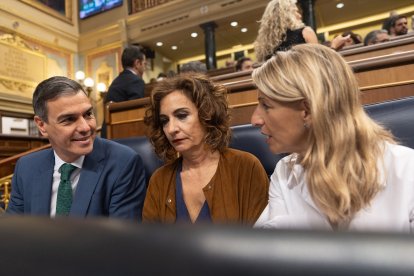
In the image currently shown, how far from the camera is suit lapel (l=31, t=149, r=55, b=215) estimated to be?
4.52 feet

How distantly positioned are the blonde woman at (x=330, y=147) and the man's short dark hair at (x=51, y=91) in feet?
2.72

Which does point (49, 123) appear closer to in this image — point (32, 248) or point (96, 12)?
point (32, 248)

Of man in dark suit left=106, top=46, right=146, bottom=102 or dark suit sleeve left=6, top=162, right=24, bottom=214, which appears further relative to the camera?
man in dark suit left=106, top=46, right=146, bottom=102

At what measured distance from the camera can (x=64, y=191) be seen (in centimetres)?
138

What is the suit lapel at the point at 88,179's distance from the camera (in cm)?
132

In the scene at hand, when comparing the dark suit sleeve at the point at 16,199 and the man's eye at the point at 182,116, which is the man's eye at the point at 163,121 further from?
the dark suit sleeve at the point at 16,199

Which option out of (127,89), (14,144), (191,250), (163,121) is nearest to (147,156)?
(163,121)

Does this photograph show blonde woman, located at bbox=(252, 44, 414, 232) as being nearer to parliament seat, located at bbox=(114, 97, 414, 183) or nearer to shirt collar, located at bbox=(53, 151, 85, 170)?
parliament seat, located at bbox=(114, 97, 414, 183)

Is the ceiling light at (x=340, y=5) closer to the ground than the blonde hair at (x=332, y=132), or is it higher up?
higher up

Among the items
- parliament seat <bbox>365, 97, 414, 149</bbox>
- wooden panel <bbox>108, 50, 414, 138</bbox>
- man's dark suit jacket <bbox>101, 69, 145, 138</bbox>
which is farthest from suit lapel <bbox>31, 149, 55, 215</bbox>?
man's dark suit jacket <bbox>101, 69, 145, 138</bbox>

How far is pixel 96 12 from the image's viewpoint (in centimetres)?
899

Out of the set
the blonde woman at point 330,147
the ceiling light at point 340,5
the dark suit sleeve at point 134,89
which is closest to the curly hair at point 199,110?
the blonde woman at point 330,147

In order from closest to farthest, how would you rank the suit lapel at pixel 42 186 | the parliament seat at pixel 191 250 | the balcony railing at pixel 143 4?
1. the parliament seat at pixel 191 250
2. the suit lapel at pixel 42 186
3. the balcony railing at pixel 143 4

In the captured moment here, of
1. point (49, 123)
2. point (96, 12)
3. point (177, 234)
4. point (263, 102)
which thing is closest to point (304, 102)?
→ point (263, 102)
